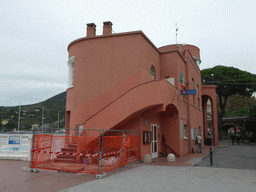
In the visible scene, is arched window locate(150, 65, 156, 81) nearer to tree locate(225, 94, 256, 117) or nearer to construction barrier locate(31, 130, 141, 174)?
construction barrier locate(31, 130, 141, 174)

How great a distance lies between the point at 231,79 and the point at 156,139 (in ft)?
94.7

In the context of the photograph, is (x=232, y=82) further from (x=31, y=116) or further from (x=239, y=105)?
(x=31, y=116)

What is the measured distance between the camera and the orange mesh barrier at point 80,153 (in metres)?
9.44

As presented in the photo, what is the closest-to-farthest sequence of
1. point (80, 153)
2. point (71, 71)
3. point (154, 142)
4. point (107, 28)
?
point (80, 153)
point (154, 142)
point (107, 28)
point (71, 71)

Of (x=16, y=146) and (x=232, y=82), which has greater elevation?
(x=232, y=82)

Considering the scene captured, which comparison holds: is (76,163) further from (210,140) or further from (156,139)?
(210,140)

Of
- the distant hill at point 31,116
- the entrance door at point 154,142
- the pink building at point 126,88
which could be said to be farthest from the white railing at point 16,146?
the distant hill at point 31,116

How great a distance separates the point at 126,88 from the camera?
43.3 feet

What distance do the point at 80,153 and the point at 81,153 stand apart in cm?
23

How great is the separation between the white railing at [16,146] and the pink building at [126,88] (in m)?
2.94

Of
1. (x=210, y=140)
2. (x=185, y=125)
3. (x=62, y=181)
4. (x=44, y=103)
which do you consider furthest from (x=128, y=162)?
(x=44, y=103)

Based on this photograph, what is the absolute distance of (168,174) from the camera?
905 cm

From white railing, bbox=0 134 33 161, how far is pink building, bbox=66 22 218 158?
2935 millimetres

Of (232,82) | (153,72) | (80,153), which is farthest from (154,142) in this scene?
(232,82)
